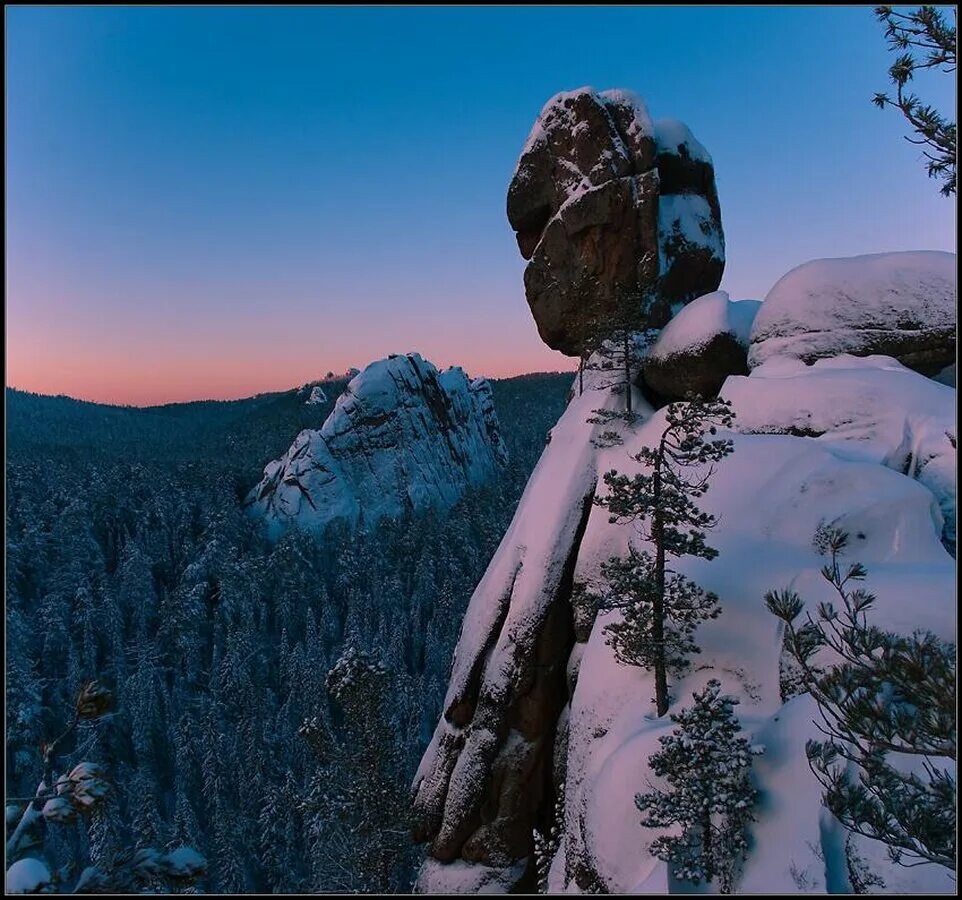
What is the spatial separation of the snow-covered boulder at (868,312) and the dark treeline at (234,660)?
19.1m

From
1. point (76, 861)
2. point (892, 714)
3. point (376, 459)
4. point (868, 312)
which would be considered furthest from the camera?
point (376, 459)

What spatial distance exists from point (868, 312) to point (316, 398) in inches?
6794

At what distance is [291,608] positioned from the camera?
5803 centimetres

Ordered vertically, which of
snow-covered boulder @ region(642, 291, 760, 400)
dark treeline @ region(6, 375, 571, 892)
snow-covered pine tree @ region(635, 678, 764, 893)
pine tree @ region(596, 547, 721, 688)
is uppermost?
snow-covered boulder @ region(642, 291, 760, 400)

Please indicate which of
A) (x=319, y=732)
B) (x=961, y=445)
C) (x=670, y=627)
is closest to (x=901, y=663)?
(x=961, y=445)

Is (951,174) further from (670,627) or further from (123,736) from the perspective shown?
(123,736)

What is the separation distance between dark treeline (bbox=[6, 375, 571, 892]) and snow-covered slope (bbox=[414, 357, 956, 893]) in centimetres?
320

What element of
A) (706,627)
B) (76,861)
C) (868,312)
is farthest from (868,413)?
(76,861)

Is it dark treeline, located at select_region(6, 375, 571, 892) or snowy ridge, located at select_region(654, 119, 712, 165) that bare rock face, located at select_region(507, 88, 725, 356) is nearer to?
snowy ridge, located at select_region(654, 119, 712, 165)

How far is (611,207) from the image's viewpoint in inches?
1029

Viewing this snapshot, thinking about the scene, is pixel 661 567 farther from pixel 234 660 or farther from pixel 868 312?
pixel 234 660

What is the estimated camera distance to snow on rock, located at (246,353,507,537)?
2948 inches

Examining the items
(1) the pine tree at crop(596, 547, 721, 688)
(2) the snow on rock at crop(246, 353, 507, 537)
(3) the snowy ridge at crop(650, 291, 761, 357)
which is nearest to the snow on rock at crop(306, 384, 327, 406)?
(2) the snow on rock at crop(246, 353, 507, 537)

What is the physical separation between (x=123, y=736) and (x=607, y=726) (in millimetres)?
47051
